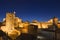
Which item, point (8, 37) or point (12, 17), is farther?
point (12, 17)

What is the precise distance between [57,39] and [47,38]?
0.43 meters

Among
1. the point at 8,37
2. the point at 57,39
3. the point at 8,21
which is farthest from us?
the point at 8,21

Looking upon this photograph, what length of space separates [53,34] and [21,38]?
162 centimetres

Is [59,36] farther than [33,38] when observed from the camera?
Yes

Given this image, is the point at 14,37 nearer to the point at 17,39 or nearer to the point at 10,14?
the point at 17,39

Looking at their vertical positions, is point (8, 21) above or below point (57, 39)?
above

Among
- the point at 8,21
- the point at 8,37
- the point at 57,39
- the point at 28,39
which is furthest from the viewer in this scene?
the point at 8,21

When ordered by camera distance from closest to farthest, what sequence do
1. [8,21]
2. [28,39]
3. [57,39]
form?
1. [28,39]
2. [57,39]
3. [8,21]

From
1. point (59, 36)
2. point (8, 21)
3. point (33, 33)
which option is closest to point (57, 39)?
point (59, 36)

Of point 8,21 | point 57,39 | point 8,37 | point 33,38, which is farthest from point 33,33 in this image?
point 8,21

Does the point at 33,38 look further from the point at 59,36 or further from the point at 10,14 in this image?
the point at 10,14

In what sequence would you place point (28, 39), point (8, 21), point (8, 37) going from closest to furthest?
point (8, 37)
point (28, 39)
point (8, 21)

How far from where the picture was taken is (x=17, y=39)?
526 cm

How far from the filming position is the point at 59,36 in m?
6.43
